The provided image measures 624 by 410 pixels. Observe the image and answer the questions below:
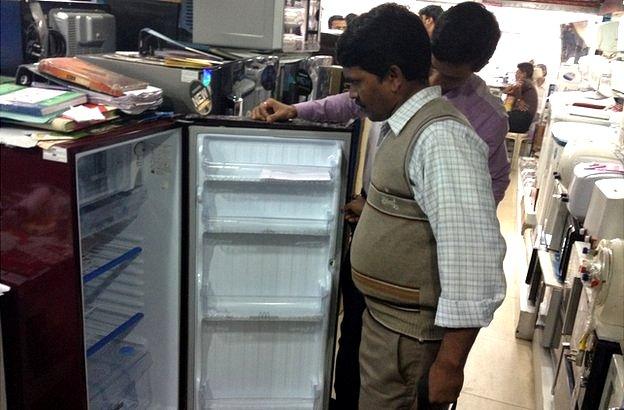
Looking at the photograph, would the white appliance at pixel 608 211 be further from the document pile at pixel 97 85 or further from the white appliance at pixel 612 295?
the document pile at pixel 97 85

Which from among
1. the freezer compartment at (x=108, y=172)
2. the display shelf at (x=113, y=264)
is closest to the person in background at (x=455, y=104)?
the freezer compartment at (x=108, y=172)

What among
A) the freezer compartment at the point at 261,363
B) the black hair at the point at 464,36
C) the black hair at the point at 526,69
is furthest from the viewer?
the black hair at the point at 526,69

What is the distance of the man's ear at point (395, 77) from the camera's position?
5.04 ft

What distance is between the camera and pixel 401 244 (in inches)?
61.7

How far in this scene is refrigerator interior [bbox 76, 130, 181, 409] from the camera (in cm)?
207

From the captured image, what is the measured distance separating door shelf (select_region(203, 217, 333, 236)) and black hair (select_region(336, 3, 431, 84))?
2.69 ft

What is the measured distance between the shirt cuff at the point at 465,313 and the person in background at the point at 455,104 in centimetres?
82

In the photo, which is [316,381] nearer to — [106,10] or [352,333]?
[352,333]

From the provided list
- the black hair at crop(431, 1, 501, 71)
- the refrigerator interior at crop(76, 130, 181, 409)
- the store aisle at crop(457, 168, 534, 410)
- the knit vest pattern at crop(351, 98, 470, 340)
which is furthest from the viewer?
the store aisle at crop(457, 168, 534, 410)

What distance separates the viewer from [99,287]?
90.0 inches

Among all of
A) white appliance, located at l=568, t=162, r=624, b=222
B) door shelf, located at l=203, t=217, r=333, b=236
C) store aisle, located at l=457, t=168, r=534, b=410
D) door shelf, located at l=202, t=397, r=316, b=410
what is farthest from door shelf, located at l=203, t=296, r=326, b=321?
white appliance, located at l=568, t=162, r=624, b=222

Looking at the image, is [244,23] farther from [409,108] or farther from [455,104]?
[409,108]

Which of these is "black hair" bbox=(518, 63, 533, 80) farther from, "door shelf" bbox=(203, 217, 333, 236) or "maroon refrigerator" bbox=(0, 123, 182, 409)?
"maroon refrigerator" bbox=(0, 123, 182, 409)

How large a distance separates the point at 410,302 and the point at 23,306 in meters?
1.11
